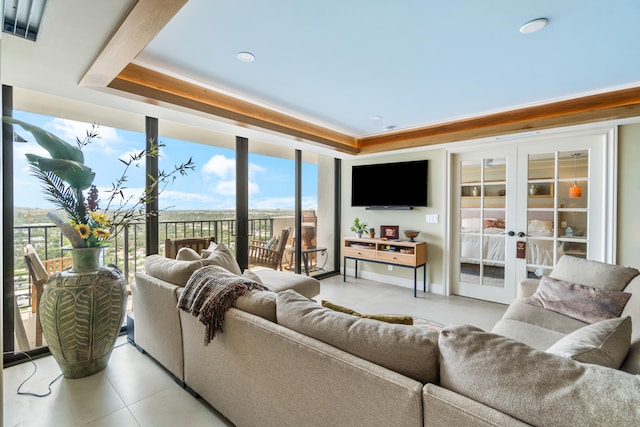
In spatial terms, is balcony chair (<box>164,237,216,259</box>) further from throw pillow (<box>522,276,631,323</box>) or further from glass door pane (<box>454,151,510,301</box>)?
glass door pane (<box>454,151,510,301</box>)

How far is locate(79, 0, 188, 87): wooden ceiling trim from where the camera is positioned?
136 cm

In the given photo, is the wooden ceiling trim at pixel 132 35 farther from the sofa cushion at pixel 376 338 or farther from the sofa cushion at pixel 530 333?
the sofa cushion at pixel 530 333

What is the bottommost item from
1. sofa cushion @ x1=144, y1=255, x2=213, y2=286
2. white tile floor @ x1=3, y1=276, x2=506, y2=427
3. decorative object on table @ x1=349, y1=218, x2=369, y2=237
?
white tile floor @ x1=3, y1=276, x2=506, y2=427

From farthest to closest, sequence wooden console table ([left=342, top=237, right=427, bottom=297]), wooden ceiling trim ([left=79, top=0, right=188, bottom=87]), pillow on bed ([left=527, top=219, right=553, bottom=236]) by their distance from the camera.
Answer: wooden console table ([left=342, top=237, right=427, bottom=297]) → pillow on bed ([left=527, top=219, right=553, bottom=236]) → wooden ceiling trim ([left=79, top=0, right=188, bottom=87])

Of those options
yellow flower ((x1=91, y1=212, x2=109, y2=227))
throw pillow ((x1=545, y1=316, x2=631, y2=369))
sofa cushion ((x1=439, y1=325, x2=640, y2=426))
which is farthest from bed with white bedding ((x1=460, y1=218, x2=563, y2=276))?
yellow flower ((x1=91, y1=212, x2=109, y2=227))

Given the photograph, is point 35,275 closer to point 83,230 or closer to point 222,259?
point 83,230

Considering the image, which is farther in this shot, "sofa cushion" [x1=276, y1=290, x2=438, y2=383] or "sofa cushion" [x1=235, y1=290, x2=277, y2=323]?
"sofa cushion" [x1=235, y1=290, x2=277, y2=323]

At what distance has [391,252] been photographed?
4266 mm

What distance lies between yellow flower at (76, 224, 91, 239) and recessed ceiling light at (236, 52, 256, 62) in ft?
5.45

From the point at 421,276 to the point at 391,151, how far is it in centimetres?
199

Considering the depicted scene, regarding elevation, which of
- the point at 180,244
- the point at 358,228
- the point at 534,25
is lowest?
the point at 180,244

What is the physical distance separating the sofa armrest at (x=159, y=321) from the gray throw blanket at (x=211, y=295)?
19cm

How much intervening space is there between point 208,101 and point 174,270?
1681 millimetres

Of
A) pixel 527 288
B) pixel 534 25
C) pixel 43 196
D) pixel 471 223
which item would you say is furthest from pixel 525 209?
pixel 43 196
